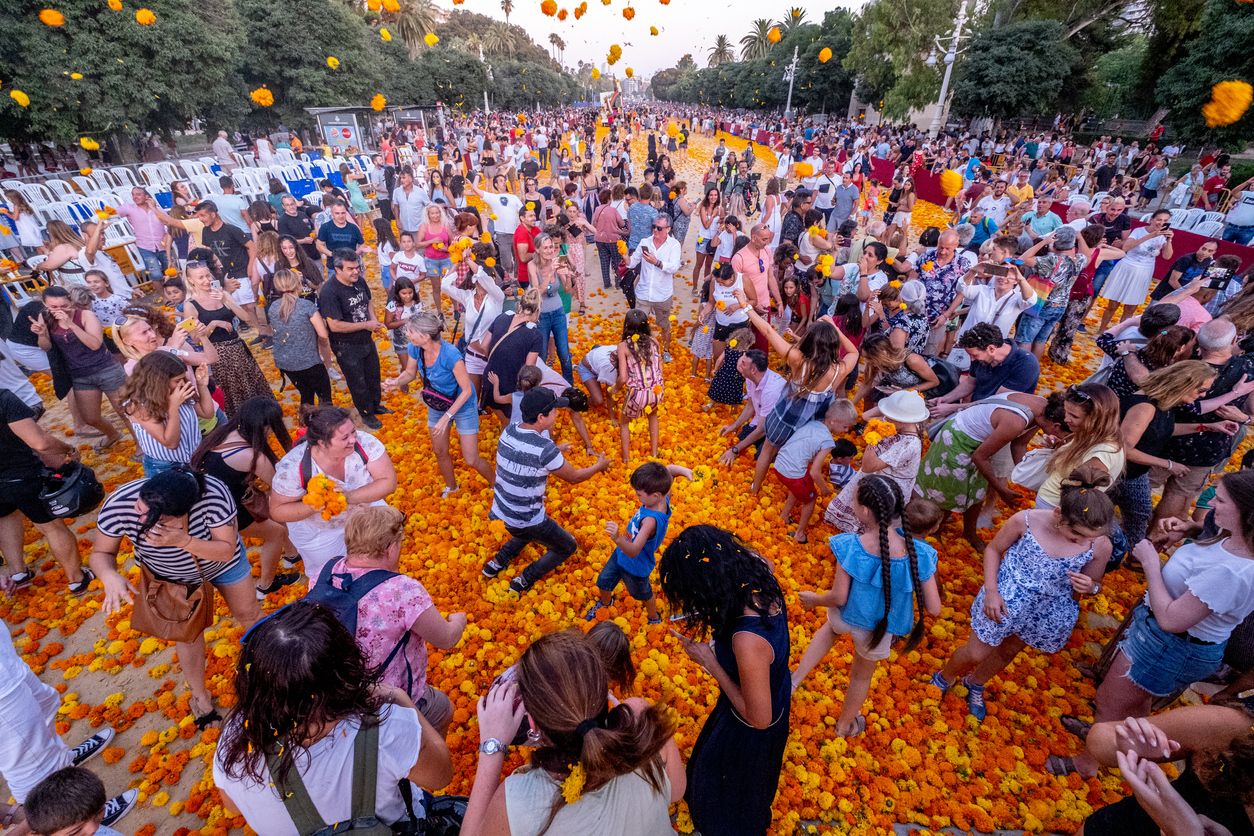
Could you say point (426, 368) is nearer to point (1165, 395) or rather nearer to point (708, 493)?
point (708, 493)

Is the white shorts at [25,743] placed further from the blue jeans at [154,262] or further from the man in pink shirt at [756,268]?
the blue jeans at [154,262]

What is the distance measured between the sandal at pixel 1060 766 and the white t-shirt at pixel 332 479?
4.68 meters

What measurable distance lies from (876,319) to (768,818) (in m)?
5.92

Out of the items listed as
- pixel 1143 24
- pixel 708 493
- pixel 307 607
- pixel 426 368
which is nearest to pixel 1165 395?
pixel 708 493

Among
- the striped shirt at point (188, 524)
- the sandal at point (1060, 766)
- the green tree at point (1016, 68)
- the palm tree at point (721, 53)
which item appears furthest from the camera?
the palm tree at point (721, 53)

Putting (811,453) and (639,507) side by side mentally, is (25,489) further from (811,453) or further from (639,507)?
(811,453)

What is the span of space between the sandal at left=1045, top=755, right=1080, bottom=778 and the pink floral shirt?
4.05 m

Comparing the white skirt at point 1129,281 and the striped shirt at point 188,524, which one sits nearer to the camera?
the striped shirt at point 188,524

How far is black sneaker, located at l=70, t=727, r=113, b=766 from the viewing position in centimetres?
355

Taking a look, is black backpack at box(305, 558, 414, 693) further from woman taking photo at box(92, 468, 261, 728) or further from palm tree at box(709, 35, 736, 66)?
palm tree at box(709, 35, 736, 66)

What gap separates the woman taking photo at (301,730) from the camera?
184 centimetres

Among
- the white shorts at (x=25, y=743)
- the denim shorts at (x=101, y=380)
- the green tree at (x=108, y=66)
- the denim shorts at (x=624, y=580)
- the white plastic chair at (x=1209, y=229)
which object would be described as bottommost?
the white plastic chair at (x=1209, y=229)

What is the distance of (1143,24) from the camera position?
113ft

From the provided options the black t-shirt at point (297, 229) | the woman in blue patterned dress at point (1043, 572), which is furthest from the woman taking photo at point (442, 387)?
the black t-shirt at point (297, 229)
